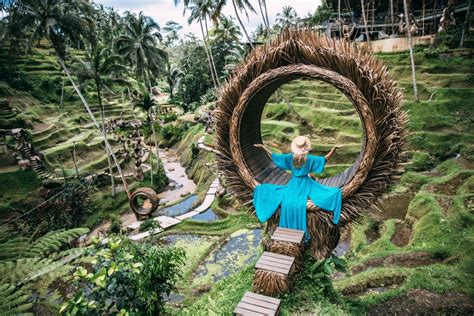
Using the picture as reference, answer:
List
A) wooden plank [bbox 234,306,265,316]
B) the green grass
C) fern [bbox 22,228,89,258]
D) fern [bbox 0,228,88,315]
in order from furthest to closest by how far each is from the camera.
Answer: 1. the green grass
2. fern [bbox 22,228,89,258]
3. fern [bbox 0,228,88,315]
4. wooden plank [bbox 234,306,265,316]

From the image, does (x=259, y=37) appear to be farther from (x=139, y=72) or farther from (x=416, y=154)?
(x=416, y=154)

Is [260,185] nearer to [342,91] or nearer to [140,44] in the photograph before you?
[342,91]

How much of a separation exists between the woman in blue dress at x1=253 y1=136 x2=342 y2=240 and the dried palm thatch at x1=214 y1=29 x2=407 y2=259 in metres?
0.12

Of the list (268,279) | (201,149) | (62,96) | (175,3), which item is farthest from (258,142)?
(62,96)

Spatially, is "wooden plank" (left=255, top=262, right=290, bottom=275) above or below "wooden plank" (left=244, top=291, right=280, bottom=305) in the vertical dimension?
above

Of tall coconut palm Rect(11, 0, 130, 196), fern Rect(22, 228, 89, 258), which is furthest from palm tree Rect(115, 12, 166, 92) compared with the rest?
fern Rect(22, 228, 89, 258)

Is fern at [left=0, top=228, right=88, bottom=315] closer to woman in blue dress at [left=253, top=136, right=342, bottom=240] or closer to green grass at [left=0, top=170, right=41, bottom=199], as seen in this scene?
woman in blue dress at [left=253, top=136, right=342, bottom=240]

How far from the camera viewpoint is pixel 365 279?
6285mm

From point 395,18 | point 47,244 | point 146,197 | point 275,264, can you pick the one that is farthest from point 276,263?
point 395,18

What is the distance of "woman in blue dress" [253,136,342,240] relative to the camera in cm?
395

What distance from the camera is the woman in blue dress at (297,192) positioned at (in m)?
3.95

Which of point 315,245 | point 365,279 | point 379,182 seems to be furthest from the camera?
point 365,279

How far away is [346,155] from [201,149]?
9785 mm

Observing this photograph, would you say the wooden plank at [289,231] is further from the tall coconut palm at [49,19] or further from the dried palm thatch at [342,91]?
the tall coconut palm at [49,19]
